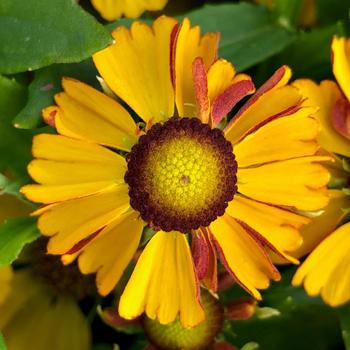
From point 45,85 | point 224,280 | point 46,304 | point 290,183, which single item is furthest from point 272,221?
point 46,304

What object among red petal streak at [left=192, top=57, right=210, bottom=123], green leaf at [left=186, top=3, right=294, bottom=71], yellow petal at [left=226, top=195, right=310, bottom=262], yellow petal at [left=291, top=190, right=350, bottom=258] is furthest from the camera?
green leaf at [left=186, top=3, right=294, bottom=71]

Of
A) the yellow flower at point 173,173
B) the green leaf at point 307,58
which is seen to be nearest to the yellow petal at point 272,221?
the yellow flower at point 173,173

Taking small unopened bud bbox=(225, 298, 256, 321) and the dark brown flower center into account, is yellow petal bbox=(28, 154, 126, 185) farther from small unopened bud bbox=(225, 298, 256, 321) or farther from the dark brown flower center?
small unopened bud bbox=(225, 298, 256, 321)

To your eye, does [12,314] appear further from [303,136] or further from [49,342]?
[303,136]

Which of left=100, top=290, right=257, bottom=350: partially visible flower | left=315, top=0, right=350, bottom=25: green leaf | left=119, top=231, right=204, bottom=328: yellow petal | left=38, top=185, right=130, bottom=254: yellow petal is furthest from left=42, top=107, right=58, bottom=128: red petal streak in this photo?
left=315, top=0, right=350, bottom=25: green leaf

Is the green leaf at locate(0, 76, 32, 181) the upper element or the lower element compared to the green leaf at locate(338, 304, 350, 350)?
upper

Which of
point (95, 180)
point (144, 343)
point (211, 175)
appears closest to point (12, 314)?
point (144, 343)
